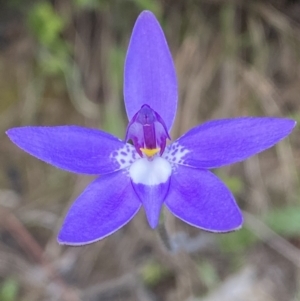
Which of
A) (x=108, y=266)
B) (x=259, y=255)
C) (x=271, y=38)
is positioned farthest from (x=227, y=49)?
(x=108, y=266)

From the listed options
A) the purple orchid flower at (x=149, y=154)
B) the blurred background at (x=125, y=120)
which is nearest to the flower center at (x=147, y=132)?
the purple orchid flower at (x=149, y=154)

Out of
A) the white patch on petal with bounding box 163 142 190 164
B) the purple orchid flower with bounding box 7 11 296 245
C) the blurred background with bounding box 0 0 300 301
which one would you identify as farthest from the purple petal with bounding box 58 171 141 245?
the blurred background with bounding box 0 0 300 301

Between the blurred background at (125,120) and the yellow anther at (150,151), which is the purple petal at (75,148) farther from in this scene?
the blurred background at (125,120)

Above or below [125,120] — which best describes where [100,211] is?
above

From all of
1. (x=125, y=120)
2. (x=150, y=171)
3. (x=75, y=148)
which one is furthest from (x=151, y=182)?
(x=125, y=120)

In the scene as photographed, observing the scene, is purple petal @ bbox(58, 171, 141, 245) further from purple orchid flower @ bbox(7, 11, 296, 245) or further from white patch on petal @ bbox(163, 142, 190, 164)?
white patch on petal @ bbox(163, 142, 190, 164)

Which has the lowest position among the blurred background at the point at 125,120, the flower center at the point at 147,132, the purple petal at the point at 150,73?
the blurred background at the point at 125,120

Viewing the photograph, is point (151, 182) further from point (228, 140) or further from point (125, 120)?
point (125, 120)
